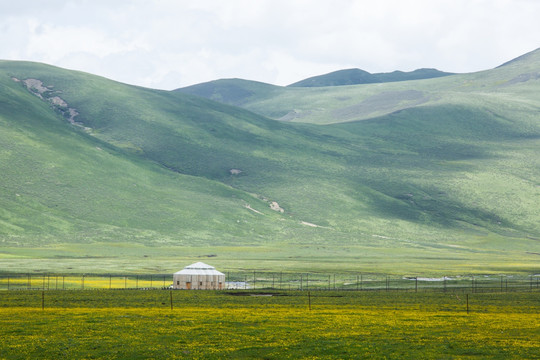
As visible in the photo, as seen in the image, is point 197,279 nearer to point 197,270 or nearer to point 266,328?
point 197,270

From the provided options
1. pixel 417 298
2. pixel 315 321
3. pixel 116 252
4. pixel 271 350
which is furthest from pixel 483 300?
pixel 116 252

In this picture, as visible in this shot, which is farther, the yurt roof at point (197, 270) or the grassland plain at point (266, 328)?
the yurt roof at point (197, 270)

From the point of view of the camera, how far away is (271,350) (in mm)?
49250

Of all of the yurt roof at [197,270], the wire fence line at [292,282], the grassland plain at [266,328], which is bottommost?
the grassland plain at [266,328]

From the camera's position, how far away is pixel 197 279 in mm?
121438

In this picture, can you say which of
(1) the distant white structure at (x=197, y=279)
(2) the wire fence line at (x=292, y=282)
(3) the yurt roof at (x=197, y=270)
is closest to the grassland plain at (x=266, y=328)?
(2) the wire fence line at (x=292, y=282)

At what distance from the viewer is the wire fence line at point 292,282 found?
389 feet

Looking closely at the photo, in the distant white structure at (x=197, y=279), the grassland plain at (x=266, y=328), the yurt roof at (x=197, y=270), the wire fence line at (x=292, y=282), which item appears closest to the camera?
the grassland plain at (x=266, y=328)

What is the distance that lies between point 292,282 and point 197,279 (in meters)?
18.9

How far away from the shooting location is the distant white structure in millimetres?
120562

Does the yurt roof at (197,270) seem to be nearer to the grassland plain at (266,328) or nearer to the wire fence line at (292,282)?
the wire fence line at (292,282)

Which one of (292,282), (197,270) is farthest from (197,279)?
(292,282)

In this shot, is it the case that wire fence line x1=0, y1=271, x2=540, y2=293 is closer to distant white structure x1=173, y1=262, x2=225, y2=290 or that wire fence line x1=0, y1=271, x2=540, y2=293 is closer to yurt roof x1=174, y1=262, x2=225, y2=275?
distant white structure x1=173, y1=262, x2=225, y2=290

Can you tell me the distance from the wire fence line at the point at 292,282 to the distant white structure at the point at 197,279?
6.81 feet
